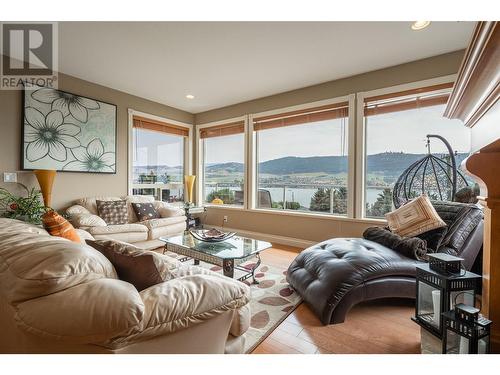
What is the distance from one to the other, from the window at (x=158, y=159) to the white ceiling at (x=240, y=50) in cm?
97

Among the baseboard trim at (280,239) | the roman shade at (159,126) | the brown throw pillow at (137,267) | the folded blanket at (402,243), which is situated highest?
the roman shade at (159,126)

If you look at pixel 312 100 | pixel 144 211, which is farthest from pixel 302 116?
pixel 144 211

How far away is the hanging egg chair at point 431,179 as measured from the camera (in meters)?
2.93

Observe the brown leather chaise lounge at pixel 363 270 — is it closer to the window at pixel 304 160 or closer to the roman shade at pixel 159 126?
the window at pixel 304 160

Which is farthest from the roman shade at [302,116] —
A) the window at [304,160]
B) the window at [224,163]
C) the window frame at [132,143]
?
the window frame at [132,143]

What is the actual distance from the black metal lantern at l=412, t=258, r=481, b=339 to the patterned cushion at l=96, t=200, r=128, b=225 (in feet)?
11.9

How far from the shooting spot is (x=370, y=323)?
6.13ft

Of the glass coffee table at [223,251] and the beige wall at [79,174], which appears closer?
the glass coffee table at [223,251]

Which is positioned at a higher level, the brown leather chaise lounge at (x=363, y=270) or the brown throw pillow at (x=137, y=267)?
the brown throw pillow at (x=137, y=267)

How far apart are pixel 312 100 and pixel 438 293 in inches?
125

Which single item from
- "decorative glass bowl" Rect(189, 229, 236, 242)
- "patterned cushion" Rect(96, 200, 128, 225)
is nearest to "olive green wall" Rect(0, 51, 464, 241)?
"patterned cushion" Rect(96, 200, 128, 225)

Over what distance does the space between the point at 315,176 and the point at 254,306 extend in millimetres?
2538
